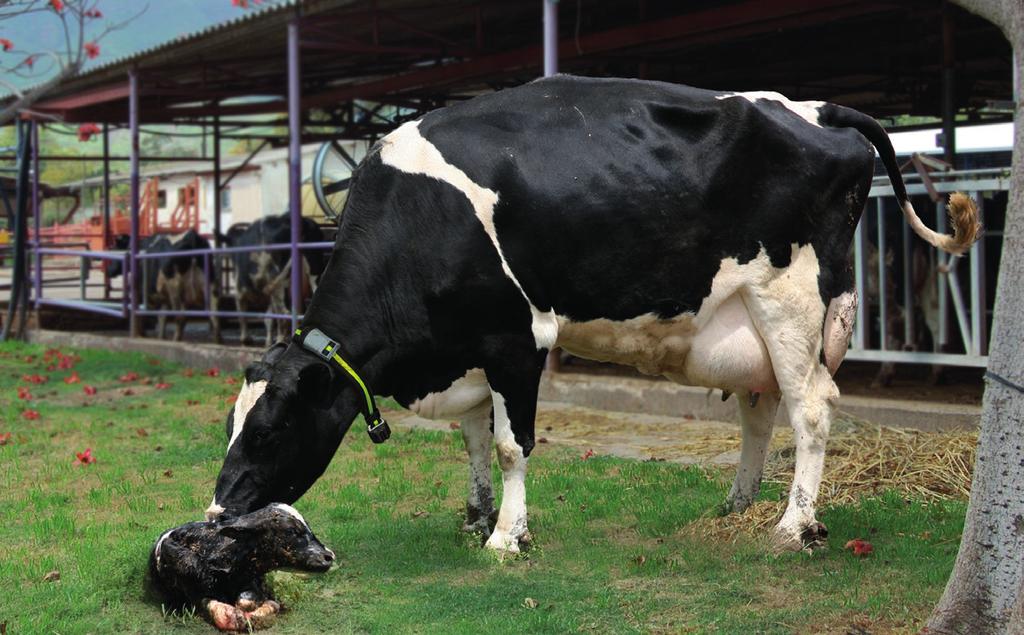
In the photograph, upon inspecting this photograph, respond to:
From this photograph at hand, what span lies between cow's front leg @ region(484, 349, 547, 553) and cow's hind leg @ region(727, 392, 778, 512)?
119 cm

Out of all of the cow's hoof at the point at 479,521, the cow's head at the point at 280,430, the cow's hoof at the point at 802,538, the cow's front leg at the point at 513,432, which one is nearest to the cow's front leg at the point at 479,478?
the cow's hoof at the point at 479,521

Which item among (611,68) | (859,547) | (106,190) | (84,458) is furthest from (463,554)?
(106,190)

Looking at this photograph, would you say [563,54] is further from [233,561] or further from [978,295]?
[233,561]

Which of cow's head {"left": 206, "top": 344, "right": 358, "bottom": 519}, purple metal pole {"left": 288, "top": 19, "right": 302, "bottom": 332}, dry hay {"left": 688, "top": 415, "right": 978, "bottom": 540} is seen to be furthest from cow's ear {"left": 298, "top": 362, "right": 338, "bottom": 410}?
purple metal pole {"left": 288, "top": 19, "right": 302, "bottom": 332}

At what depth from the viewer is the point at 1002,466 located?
12.5 feet

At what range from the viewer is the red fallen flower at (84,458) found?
25.3ft

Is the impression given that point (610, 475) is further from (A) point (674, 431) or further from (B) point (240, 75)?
(B) point (240, 75)

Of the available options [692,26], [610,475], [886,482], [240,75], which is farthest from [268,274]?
[886,482]

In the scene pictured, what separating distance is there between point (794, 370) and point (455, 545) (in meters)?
1.76

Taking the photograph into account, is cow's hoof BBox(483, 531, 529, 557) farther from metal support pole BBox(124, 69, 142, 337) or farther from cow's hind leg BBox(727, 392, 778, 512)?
metal support pole BBox(124, 69, 142, 337)

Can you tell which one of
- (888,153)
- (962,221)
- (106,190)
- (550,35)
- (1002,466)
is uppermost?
(550,35)

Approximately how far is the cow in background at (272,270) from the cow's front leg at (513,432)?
30.8ft

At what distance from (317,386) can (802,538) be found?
2.24 metres

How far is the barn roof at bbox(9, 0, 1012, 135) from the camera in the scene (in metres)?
11.4
